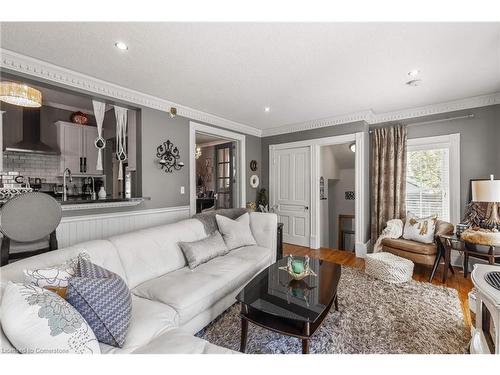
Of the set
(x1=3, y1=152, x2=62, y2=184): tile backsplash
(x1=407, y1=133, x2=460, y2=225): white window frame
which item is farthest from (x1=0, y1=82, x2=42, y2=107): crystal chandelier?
(x1=407, y1=133, x2=460, y2=225): white window frame

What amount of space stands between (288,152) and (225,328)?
3449mm

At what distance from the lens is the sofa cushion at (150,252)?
1.83 meters

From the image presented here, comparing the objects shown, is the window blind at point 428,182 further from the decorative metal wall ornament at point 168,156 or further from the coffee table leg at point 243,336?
the decorative metal wall ornament at point 168,156

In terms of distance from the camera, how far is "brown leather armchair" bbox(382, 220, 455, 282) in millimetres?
2820

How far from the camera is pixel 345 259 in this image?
366 cm

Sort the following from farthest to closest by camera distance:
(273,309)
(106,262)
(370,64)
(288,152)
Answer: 1. (288,152)
2. (370,64)
3. (106,262)
4. (273,309)

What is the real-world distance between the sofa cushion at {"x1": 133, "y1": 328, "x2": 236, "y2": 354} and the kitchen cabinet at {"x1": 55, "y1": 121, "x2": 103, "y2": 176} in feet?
12.7

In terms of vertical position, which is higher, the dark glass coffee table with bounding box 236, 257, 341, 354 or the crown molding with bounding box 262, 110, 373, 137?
the crown molding with bounding box 262, 110, 373, 137

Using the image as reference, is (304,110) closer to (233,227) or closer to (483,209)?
(233,227)

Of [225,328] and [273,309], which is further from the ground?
[273,309]

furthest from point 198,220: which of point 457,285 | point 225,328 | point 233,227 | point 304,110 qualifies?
point 457,285

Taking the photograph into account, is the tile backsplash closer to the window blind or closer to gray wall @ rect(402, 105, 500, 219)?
the window blind
